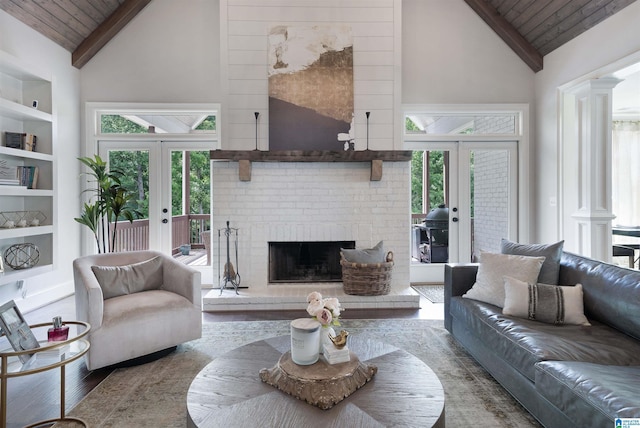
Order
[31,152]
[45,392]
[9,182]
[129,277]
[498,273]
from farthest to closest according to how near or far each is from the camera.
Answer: [31,152], [9,182], [129,277], [498,273], [45,392]

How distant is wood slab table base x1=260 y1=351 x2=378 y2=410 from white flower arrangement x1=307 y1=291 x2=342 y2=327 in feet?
0.68

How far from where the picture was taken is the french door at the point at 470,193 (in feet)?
16.6

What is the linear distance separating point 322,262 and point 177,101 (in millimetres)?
2836

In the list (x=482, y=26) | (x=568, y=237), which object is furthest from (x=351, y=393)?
(x=482, y=26)

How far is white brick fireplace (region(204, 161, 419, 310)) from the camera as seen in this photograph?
4.52 metres

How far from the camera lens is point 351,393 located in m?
1.61

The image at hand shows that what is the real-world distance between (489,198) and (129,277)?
4504 millimetres

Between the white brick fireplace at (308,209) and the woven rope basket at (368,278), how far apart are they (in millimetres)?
413

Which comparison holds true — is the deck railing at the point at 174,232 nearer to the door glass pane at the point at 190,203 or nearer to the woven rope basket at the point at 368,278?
the door glass pane at the point at 190,203

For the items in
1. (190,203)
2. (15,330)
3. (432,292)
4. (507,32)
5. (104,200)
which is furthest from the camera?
(190,203)

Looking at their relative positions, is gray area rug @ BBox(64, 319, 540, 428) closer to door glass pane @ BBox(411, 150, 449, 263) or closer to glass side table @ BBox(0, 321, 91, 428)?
glass side table @ BBox(0, 321, 91, 428)

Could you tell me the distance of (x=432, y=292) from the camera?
469 cm

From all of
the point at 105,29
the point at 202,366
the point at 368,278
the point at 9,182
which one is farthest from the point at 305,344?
the point at 105,29

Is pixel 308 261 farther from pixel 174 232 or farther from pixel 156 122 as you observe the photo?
pixel 156 122
